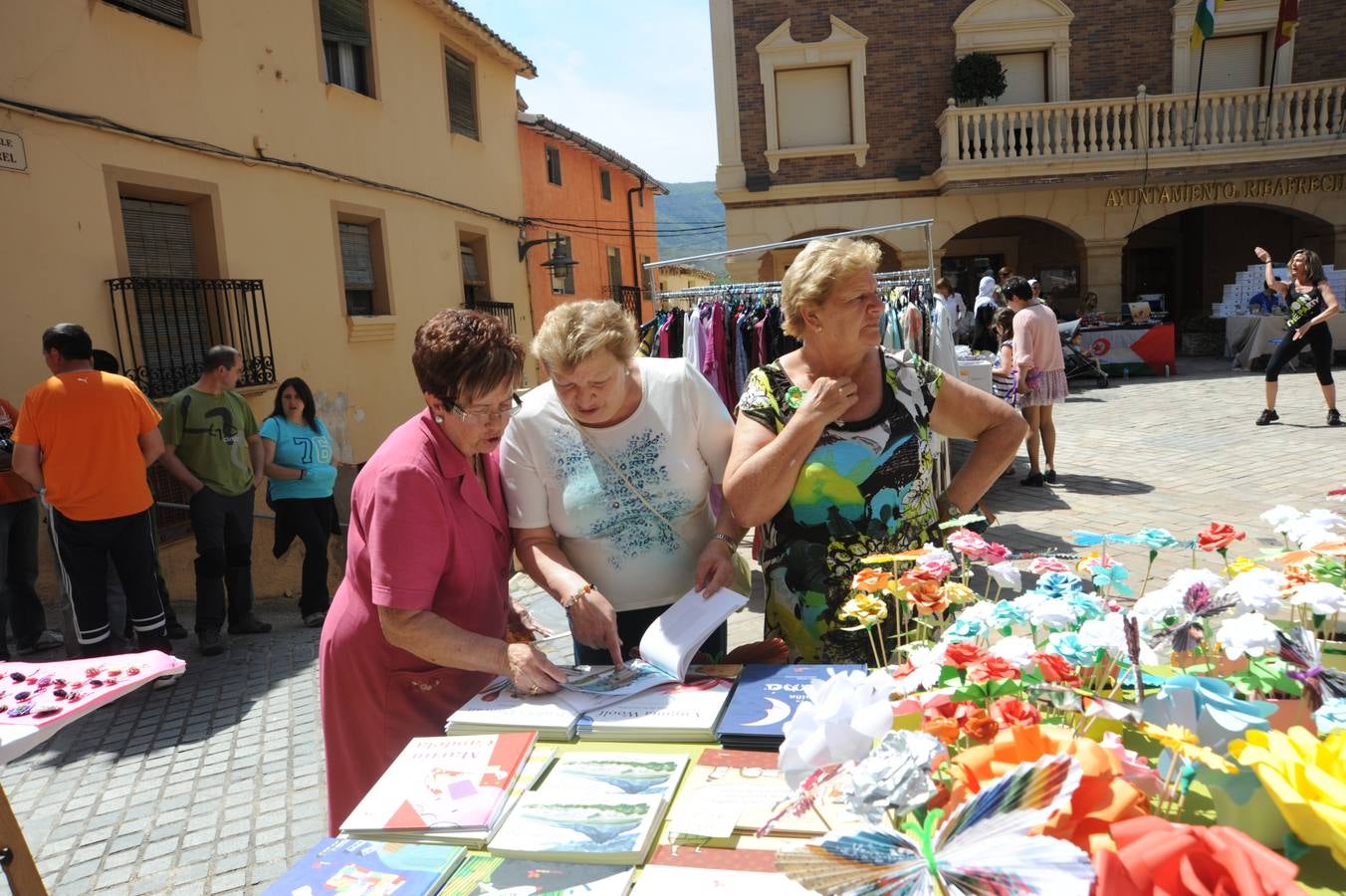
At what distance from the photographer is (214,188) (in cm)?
803

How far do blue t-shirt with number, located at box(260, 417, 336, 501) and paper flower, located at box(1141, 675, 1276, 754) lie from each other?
5.78 metres

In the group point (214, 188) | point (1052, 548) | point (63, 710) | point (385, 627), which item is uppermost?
point (214, 188)

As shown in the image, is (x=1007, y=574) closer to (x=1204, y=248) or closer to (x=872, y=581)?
(x=872, y=581)

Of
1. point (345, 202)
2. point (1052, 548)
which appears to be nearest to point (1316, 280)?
point (1052, 548)

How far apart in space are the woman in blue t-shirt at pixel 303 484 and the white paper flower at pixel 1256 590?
18.8ft

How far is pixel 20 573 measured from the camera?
5.36 meters

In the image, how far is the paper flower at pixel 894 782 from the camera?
2.88ft

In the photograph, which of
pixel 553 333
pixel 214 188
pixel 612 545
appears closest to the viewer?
pixel 553 333

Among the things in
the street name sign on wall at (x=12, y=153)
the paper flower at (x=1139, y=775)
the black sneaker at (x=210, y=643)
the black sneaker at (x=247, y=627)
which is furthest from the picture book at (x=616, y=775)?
the street name sign on wall at (x=12, y=153)

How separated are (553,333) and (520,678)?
79 cm

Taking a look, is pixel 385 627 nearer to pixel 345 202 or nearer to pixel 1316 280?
pixel 345 202

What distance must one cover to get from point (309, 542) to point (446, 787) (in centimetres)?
509

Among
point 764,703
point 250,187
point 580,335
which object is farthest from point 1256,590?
point 250,187

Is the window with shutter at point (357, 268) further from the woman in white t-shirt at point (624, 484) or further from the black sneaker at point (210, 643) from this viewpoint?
the woman in white t-shirt at point (624, 484)
